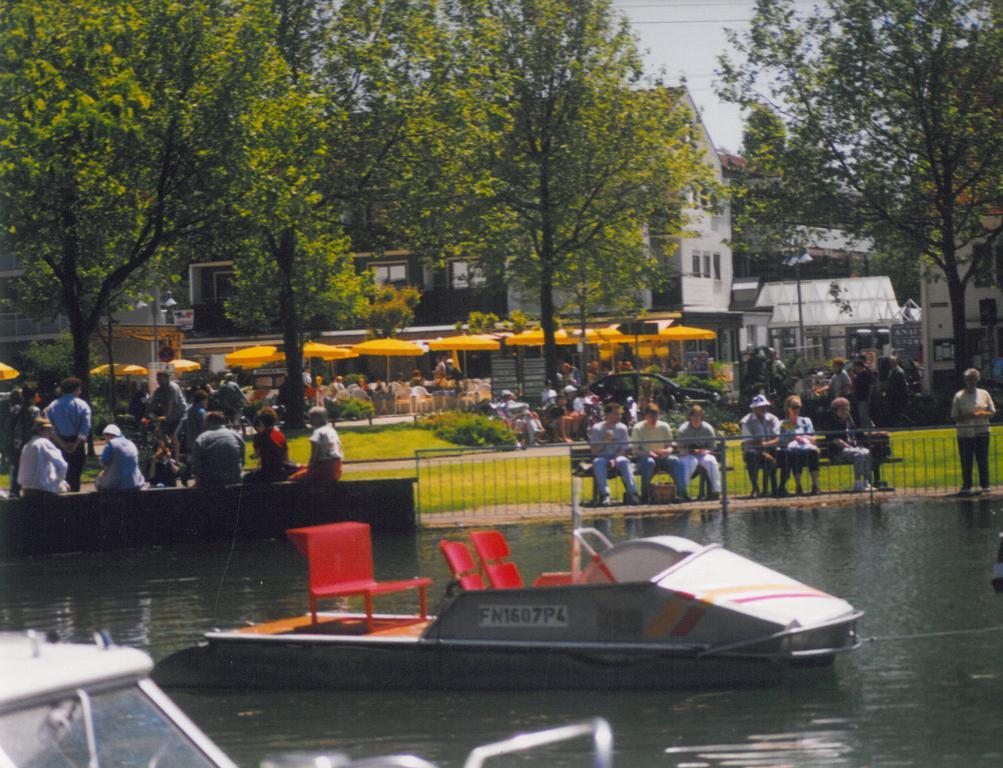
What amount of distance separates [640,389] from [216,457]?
2410 centimetres

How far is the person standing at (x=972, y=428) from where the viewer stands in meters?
24.4

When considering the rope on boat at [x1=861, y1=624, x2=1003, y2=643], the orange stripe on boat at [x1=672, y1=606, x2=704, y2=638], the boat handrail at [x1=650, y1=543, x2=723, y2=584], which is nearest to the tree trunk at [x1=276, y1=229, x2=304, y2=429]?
the rope on boat at [x1=861, y1=624, x2=1003, y2=643]

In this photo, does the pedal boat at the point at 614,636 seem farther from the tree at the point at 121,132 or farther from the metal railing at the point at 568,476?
the tree at the point at 121,132

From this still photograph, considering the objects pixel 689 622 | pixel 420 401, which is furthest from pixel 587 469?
pixel 420 401

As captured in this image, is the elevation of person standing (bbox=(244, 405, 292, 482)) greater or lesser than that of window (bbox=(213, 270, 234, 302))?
lesser

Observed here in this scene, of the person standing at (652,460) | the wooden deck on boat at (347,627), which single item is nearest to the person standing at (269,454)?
the person standing at (652,460)

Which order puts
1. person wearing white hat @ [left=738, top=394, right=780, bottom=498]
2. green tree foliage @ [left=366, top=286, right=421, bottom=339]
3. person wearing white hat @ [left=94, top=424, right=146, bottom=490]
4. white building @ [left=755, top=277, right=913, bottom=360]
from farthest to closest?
green tree foliage @ [left=366, top=286, right=421, bottom=339] → white building @ [left=755, top=277, right=913, bottom=360] → person wearing white hat @ [left=738, top=394, right=780, bottom=498] → person wearing white hat @ [left=94, top=424, right=146, bottom=490]

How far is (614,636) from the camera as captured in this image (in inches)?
491

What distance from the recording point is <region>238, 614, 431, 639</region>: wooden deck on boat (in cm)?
1352

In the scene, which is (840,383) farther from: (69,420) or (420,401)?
(69,420)

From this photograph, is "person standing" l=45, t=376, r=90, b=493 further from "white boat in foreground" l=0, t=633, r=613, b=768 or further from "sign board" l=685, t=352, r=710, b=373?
"sign board" l=685, t=352, r=710, b=373

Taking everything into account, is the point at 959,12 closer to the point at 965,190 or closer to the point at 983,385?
the point at 965,190

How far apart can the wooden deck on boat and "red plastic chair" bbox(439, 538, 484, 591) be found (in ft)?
1.58

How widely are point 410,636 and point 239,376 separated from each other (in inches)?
2113
